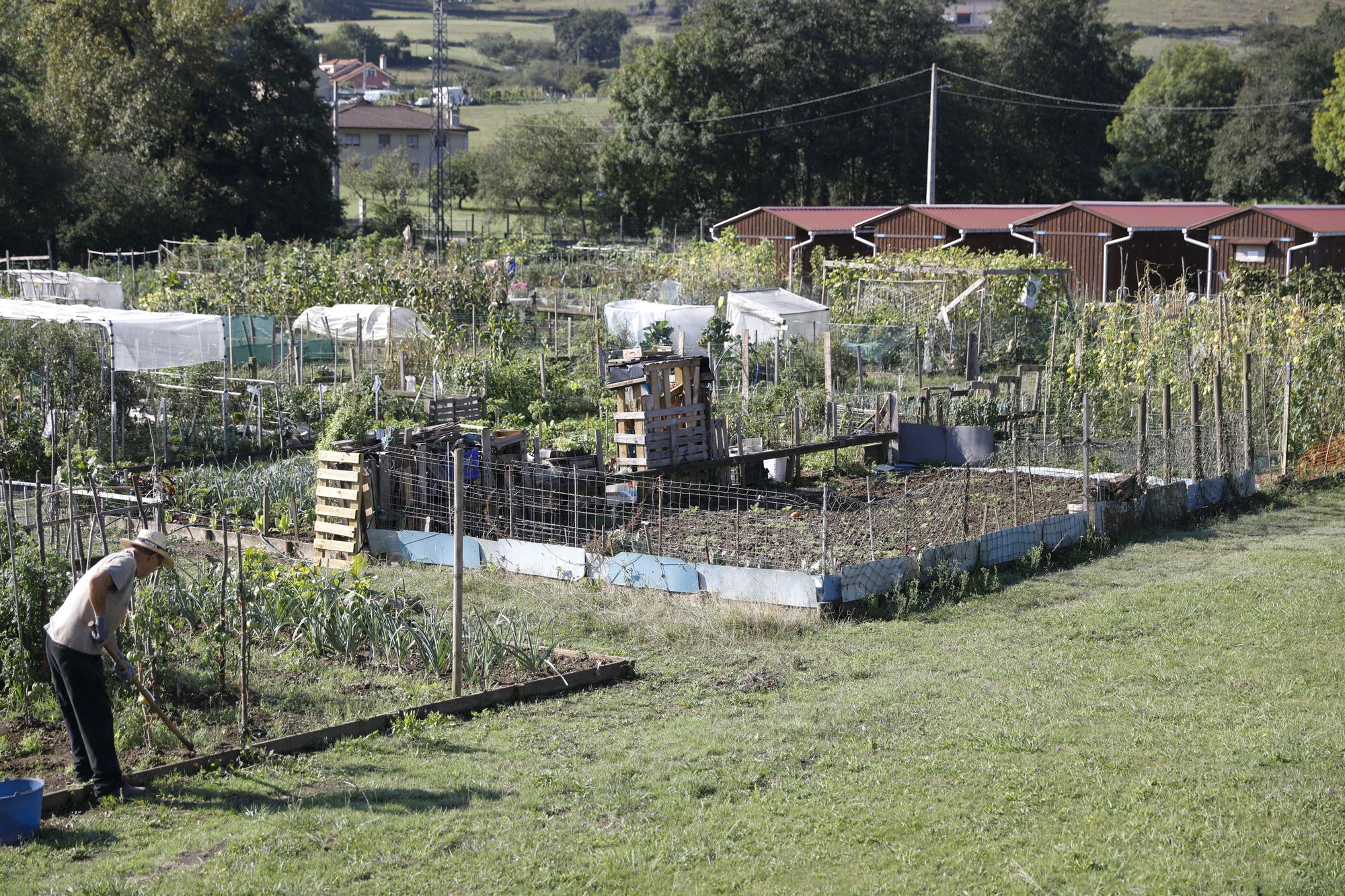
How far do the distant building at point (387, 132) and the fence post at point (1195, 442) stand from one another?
6821cm

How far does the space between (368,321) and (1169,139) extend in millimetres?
50979

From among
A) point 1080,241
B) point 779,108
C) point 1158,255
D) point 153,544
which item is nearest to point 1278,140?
point 779,108

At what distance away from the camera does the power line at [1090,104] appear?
58675 millimetres

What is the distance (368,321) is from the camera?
23.3 metres

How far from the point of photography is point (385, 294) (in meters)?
27.2

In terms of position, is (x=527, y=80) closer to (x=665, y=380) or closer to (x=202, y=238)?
Answer: (x=202, y=238)

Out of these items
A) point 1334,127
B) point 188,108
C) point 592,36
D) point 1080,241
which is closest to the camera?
point 1080,241

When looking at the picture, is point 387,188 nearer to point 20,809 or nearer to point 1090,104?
point 1090,104

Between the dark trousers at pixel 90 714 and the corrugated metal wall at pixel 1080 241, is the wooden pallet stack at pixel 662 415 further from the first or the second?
the corrugated metal wall at pixel 1080 241

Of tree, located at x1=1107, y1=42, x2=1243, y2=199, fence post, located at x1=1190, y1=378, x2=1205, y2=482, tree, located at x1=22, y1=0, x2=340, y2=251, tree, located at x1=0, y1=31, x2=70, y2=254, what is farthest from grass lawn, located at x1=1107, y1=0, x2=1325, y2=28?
fence post, located at x1=1190, y1=378, x2=1205, y2=482

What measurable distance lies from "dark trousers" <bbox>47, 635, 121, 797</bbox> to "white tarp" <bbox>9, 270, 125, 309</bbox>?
22.1 m

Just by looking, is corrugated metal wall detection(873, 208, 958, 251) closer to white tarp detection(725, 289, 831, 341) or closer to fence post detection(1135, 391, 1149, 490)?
white tarp detection(725, 289, 831, 341)

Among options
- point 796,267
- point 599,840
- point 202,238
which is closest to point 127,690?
point 599,840

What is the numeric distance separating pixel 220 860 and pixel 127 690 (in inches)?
108
